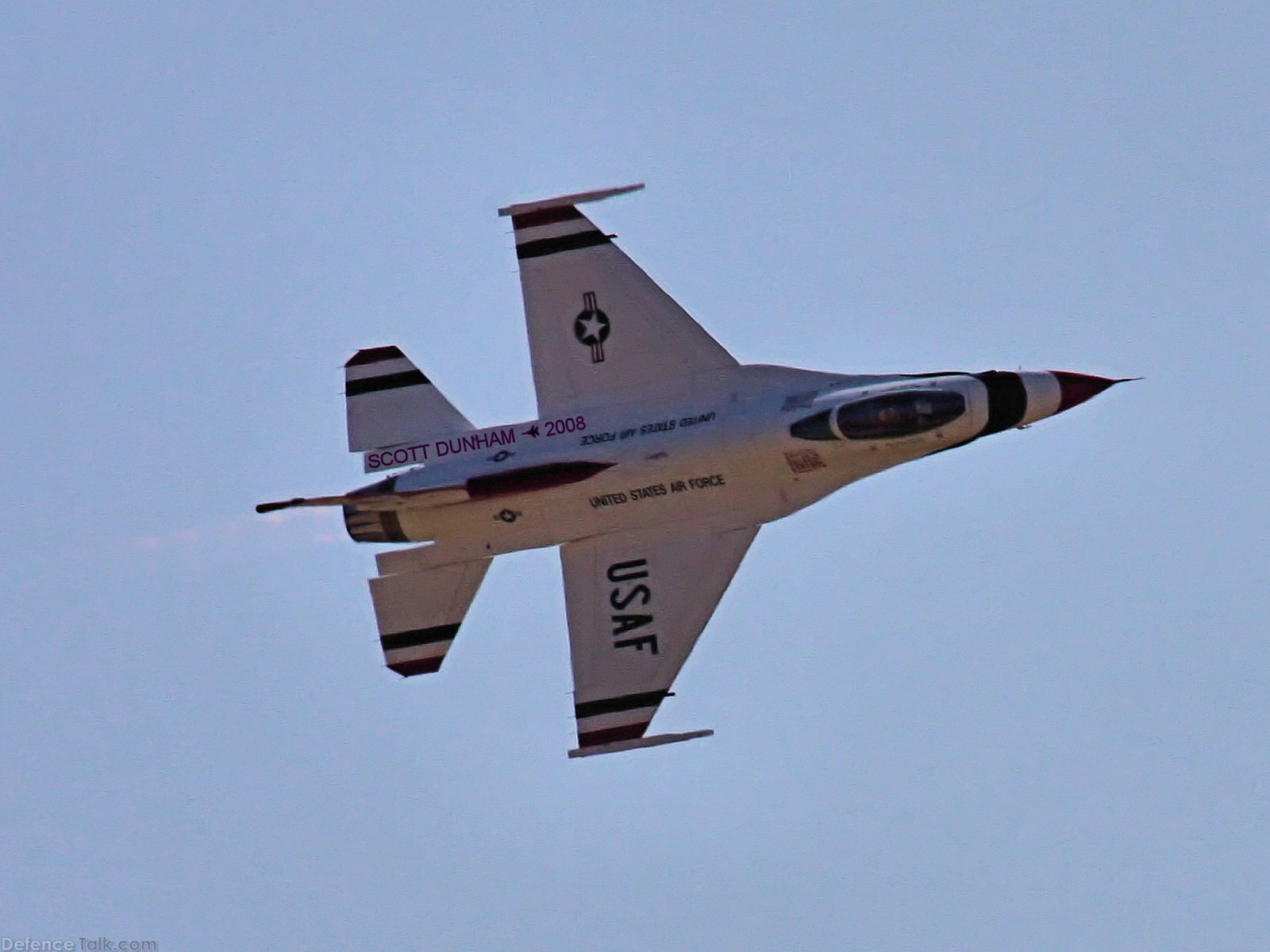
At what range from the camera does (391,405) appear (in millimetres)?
32219

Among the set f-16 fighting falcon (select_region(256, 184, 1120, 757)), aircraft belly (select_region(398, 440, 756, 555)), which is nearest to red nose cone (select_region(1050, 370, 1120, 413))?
f-16 fighting falcon (select_region(256, 184, 1120, 757))

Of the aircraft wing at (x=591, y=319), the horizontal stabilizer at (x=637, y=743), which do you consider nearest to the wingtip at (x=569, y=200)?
the aircraft wing at (x=591, y=319)

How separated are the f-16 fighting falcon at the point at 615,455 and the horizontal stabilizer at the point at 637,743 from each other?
3 centimetres

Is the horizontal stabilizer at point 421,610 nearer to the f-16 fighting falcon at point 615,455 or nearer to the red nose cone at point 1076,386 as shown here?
the f-16 fighting falcon at point 615,455

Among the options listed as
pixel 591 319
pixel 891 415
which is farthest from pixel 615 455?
pixel 891 415

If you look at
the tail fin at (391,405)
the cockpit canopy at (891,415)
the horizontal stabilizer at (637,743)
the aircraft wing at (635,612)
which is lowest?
the horizontal stabilizer at (637,743)

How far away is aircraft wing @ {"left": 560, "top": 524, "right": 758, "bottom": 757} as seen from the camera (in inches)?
1247

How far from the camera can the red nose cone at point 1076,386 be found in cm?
3081

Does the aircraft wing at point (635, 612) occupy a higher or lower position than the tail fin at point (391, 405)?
lower

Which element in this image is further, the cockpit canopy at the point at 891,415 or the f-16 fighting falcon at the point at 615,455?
the f-16 fighting falcon at the point at 615,455

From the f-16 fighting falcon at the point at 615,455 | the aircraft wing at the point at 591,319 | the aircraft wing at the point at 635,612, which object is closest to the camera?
the f-16 fighting falcon at the point at 615,455

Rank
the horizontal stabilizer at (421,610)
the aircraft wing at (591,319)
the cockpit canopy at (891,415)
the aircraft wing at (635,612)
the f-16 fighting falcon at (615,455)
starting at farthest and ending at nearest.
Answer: the horizontal stabilizer at (421,610), the aircraft wing at (591,319), the aircraft wing at (635,612), the f-16 fighting falcon at (615,455), the cockpit canopy at (891,415)

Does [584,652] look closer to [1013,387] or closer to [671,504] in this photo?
[671,504]

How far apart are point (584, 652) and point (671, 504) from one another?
2.54 meters
